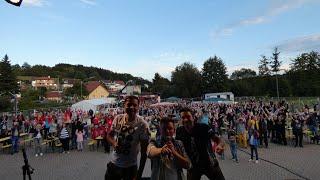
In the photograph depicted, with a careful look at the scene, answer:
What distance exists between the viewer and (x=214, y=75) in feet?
307

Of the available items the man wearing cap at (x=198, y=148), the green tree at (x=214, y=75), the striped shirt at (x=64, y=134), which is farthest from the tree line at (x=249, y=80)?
the man wearing cap at (x=198, y=148)

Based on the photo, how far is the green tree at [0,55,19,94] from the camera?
Result: 72.5m

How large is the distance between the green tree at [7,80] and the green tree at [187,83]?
34.9 metres

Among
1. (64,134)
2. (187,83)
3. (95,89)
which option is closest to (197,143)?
(64,134)

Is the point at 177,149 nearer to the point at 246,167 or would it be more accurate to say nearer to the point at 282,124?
the point at 246,167

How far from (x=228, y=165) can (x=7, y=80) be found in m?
65.8

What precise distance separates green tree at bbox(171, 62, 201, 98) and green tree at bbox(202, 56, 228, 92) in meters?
2.04

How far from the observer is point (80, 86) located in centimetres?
11038

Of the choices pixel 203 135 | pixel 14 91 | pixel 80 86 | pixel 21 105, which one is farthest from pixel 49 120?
pixel 80 86

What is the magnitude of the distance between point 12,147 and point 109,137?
17.4 metres

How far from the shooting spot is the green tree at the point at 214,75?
303 ft

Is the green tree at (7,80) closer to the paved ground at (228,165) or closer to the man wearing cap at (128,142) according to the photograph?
the paved ground at (228,165)

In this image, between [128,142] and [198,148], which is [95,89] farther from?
[128,142]

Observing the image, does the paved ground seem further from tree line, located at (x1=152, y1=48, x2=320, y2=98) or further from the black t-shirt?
tree line, located at (x1=152, y1=48, x2=320, y2=98)
